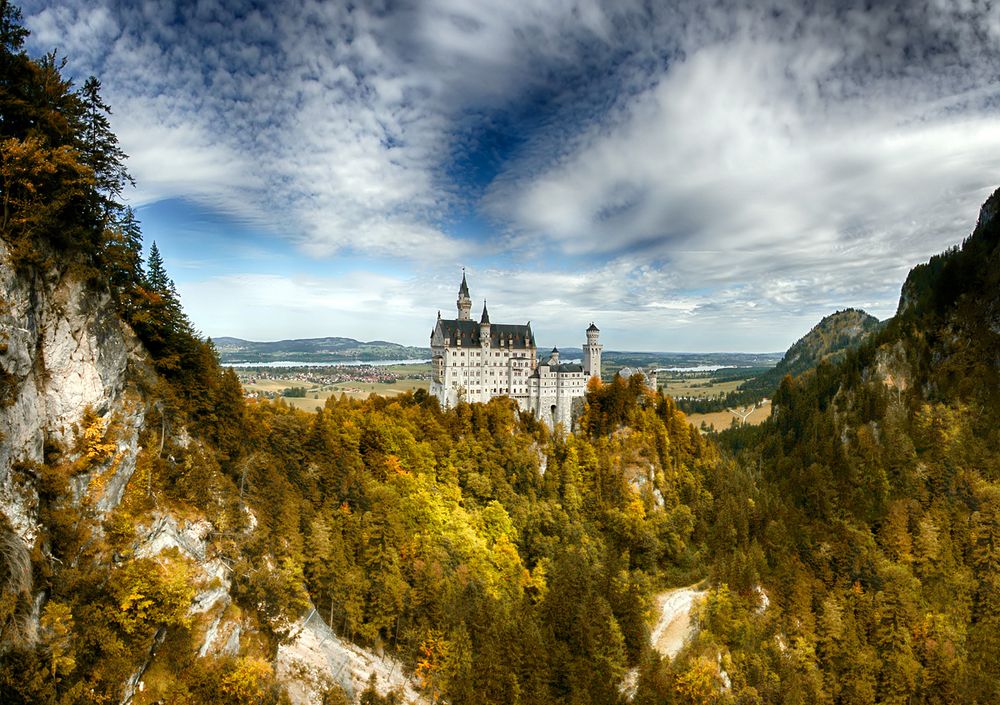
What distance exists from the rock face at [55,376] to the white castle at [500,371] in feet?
179

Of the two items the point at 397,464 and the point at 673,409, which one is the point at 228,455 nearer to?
the point at 397,464

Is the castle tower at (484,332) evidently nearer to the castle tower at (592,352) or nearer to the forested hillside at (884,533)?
the castle tower at (592,352)

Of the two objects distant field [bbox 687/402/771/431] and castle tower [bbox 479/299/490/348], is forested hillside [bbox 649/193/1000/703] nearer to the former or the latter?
castle tower [bbox 479/299/490/348]

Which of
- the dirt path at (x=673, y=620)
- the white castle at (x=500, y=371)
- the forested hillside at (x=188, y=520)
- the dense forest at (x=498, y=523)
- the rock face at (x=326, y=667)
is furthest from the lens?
the white castle at (x=500, y=371)

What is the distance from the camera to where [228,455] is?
1458 inches

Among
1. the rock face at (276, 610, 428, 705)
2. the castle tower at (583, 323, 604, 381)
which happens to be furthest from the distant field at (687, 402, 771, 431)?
the rock face at (276, 610, 428, 705)

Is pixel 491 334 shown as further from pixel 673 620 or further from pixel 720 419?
pixel 720 419

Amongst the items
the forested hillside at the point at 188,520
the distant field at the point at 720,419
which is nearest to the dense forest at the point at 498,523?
the forested hillside at the point at 188,520

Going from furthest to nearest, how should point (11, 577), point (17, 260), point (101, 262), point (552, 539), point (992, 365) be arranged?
point (992, 365)
point (552, 539)
point (101, 262)
point (17, 260)
point (11, 577)

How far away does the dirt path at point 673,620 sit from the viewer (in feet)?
207

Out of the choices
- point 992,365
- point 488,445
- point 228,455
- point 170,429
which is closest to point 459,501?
point 488,445

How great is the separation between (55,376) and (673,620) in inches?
2723

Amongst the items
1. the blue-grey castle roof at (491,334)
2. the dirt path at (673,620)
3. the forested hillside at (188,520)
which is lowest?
the dirt path at (673,620)

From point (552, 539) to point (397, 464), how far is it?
919 inches
